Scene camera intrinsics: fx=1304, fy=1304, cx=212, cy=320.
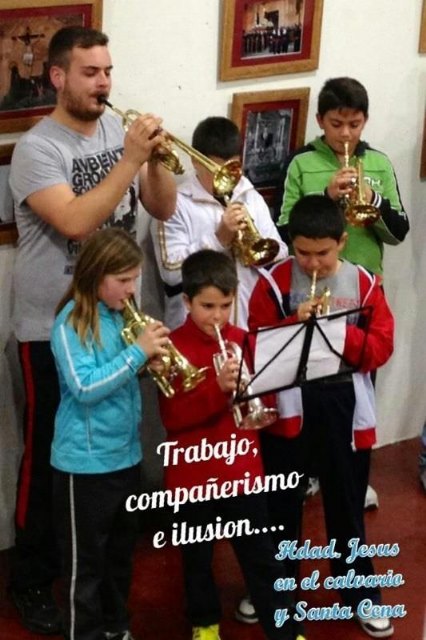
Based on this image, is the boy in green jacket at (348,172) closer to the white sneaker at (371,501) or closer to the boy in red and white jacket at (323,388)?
the boy in red and white jacket at (323,388)

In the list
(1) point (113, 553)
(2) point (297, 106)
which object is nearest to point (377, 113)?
(2) point (297, 106)

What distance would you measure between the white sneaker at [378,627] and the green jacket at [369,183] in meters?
1.24

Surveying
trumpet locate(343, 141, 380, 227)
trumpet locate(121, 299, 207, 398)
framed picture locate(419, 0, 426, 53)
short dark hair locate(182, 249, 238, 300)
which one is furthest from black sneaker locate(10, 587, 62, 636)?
framed picture locate(419, 0, 426, 53)

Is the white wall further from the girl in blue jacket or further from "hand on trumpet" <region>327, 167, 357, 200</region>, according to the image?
the girl in blue jacket

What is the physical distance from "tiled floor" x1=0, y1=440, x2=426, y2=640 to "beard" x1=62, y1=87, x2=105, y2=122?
1515 millimetres

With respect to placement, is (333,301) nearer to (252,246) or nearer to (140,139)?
(252,246)

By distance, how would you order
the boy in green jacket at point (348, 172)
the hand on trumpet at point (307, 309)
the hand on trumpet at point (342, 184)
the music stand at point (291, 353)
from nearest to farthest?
the music stand at point (291, 353), the hand on trumpet at point (307, 309), the hand on trumpet at point (342, 184), the boy in green jacket at point (348, 172)

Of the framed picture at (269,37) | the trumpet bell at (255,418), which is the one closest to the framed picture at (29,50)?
the framed picture at (269,37)

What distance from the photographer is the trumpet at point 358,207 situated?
427 centimetres

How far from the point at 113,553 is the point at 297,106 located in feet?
5.75

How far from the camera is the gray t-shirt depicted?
12.0ft

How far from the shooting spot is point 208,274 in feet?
11.6

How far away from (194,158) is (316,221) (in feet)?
1.55

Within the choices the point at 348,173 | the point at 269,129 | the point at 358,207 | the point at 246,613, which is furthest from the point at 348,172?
the point at 246,613
